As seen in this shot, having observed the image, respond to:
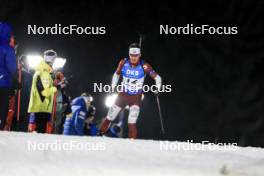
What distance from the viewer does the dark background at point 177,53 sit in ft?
13.4

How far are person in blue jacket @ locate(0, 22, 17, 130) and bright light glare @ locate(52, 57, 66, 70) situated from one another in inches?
19.8

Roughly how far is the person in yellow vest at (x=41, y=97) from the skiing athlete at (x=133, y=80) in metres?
0.66

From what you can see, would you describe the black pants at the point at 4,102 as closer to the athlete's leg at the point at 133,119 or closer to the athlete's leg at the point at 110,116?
the athlete's leg at the point at 110,116

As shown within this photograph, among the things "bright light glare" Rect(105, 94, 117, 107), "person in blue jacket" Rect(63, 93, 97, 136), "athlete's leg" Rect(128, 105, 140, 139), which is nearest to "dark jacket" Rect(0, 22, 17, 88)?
"person in blue jacket" Rect(63, 93, 97, 136)

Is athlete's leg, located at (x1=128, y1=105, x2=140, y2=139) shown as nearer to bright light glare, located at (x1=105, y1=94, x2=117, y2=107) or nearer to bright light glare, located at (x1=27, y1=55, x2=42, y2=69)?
bright light glare, located at (x1=105, y1=94, x2=117, y2=107)

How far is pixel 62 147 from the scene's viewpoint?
252 cm

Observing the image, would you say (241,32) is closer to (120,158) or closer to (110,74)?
(110,74)

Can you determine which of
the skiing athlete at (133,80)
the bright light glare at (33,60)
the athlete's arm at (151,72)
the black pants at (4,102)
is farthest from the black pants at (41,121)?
the athlete's arm at (151,72)

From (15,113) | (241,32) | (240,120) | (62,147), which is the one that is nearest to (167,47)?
(241,32)

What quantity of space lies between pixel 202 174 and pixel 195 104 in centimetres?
231

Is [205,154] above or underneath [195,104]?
underneath

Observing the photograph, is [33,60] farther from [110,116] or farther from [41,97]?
[110,116]

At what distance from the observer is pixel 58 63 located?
403 centimetres

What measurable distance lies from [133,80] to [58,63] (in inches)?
30.9
